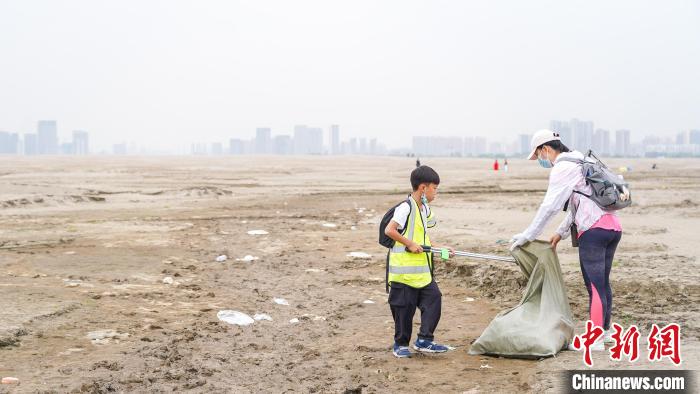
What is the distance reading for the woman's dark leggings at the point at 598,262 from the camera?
4.93 metres

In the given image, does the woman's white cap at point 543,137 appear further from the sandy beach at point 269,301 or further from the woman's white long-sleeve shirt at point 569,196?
the sandy beach at point 269,301

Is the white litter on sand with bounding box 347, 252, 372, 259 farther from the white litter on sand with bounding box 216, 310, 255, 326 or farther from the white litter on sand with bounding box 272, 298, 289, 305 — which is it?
the white litter on sand with bounding box 216, 310, 255, 326

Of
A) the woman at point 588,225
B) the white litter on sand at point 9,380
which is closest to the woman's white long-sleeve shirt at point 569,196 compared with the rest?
the woman at point 588,225

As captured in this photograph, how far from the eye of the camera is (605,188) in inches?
189

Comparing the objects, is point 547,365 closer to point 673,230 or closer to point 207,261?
point 207,261

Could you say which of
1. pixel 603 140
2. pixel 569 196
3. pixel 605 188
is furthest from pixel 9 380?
pixel 603 140

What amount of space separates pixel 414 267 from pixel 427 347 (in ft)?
2.46

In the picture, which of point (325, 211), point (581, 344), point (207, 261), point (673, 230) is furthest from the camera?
point (325, 211)

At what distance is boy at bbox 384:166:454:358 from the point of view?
524cm

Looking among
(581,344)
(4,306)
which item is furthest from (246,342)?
(581,344)

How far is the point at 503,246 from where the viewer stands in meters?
10.5

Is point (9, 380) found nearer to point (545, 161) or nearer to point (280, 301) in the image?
point (280, 301)

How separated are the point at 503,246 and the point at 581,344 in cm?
550

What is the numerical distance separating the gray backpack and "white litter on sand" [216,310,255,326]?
147 inches
